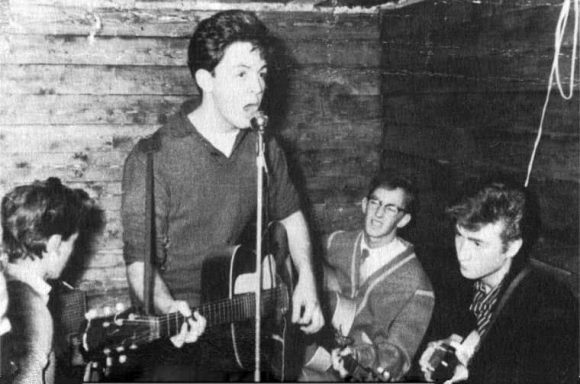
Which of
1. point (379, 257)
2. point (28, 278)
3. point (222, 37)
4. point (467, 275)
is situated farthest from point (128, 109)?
point (467, 275)

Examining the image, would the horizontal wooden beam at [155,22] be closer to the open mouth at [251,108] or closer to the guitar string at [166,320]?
the open mouth at [251,108]

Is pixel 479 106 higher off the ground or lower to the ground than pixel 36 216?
higher

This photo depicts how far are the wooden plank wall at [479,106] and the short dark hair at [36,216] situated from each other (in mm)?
1128

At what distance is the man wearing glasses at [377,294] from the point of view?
168cm

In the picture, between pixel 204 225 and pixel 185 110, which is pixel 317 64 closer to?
pixel 185 110

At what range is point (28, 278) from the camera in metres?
1.49

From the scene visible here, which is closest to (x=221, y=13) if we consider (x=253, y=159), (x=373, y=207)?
(x=253, y=159)

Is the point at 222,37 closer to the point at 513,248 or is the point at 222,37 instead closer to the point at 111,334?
the point at 111,334

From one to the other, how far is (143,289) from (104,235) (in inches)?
13.7

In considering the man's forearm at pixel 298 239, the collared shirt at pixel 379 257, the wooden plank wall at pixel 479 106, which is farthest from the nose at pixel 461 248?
the man's forearm at pixel 298 239

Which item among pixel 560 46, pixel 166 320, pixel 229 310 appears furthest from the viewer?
pixel 229 310

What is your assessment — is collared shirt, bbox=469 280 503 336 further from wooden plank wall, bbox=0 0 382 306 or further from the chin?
wooden plank wall, bbox=0 0 382 306

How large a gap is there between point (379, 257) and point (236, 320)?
0.56 metres

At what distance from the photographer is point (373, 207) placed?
192 cm
